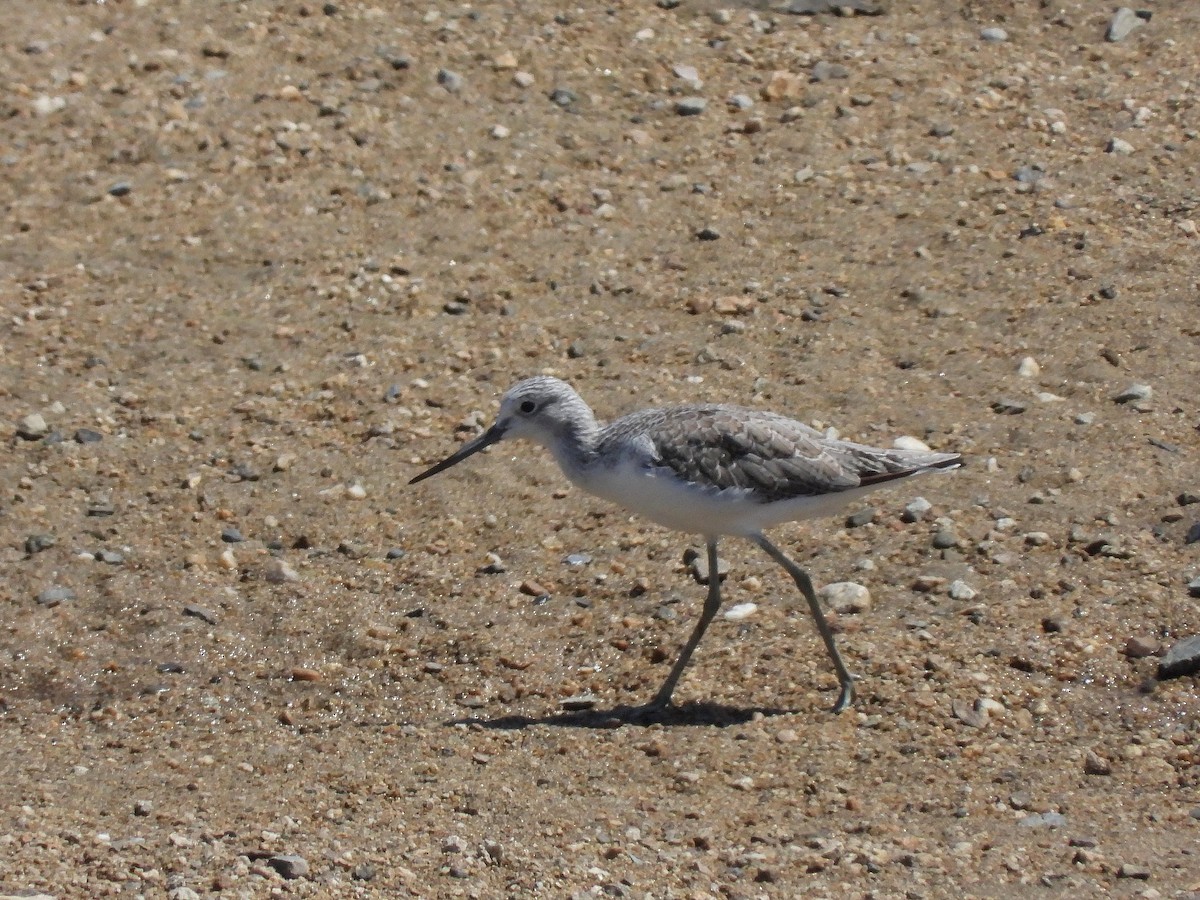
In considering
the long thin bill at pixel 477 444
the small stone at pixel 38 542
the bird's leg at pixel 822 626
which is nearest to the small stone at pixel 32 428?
the small stone at pixel 38 542

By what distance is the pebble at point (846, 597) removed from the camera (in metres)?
7.09

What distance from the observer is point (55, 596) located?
725 cm

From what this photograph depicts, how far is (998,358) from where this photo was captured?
8.75m

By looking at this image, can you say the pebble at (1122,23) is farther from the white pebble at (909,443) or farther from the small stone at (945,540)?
the small stone at (945,540)

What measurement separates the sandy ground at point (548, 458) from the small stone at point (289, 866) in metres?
0.01

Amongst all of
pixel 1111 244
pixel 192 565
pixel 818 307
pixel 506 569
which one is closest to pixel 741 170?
pixel 818 307

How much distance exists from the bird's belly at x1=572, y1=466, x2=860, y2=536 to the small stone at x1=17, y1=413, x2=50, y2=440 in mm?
3178

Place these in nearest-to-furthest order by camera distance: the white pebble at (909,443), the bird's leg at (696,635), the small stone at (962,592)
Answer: the bird's leg at (696,635) < the small stone at (962,592) < the white pebble at (909,443)

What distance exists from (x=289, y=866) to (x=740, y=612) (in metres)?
2.60

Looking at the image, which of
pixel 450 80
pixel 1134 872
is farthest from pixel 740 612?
pixel 450 80

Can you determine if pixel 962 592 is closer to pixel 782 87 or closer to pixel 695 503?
pixel 695 503

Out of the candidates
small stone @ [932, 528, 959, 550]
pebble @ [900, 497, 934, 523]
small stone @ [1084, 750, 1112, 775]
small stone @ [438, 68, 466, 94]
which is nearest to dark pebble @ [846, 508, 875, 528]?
pebble @ [900, 497, 934, 523]

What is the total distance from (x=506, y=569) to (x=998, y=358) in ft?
9.91

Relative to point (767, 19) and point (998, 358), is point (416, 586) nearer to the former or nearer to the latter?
point (998, 358)
